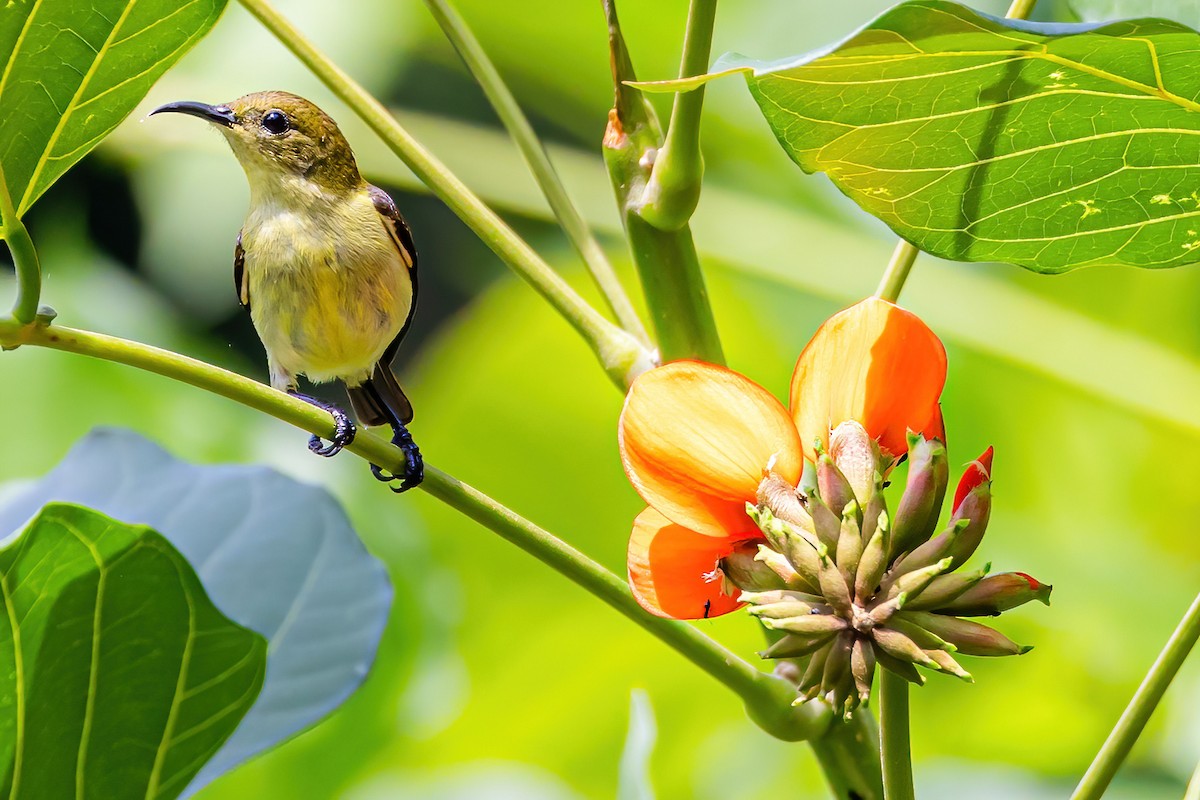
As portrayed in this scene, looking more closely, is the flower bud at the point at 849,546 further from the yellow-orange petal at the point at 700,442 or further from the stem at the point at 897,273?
the stem at the point at 897,273

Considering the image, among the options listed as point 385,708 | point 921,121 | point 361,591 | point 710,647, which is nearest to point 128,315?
point 385,708

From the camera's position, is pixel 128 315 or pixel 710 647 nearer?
pixel 710 647

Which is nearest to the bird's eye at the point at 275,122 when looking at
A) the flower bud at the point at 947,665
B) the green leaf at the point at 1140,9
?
the green leaf at the point at 1140,9

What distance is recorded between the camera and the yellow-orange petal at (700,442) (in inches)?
30.2

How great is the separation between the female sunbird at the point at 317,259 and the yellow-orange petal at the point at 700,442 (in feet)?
1.98

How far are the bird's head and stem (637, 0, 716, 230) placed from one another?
730mm

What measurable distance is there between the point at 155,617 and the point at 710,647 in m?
0.54

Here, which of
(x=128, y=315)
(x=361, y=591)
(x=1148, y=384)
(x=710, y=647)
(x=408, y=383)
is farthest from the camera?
(x=408, y=383)

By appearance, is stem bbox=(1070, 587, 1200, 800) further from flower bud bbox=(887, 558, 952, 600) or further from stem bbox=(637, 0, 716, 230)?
stem bbox=(637, 0, 716, 230)

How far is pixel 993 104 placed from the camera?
788 millimetres

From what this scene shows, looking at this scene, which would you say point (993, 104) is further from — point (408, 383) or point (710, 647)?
point (408, 383)

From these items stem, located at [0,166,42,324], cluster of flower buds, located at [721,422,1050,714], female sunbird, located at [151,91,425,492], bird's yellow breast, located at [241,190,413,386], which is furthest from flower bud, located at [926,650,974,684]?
bird's yellow breast, located at [241,190,413,386]

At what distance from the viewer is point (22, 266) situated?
0.90 meters

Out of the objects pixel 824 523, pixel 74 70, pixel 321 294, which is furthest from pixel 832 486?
pixel 321 294
